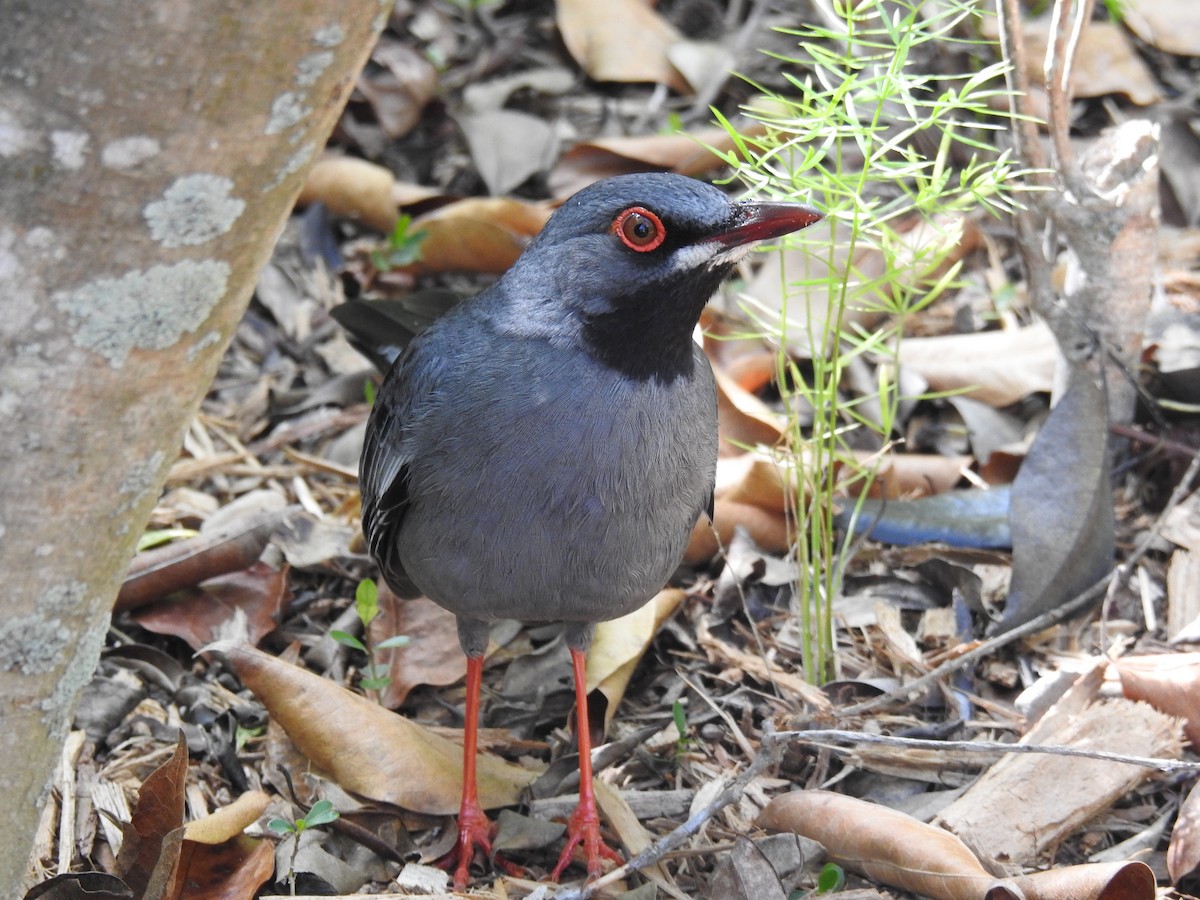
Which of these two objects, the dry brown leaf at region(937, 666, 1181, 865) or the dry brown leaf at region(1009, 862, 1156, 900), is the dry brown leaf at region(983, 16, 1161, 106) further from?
the dry brown leaf at region(1009, 862, 1156, 900)

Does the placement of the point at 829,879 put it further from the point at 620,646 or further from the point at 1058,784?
the point at 620,646

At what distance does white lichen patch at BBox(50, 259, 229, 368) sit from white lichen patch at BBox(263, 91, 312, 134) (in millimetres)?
298

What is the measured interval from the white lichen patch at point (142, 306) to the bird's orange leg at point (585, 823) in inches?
88.6

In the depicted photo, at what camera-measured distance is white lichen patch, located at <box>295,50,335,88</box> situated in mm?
2496

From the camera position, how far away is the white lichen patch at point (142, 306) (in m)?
2.51

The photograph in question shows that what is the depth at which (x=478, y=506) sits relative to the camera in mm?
3943

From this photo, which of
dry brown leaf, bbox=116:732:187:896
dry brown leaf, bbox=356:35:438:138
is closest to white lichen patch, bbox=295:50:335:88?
dry brown leaf, bbox=116:732:187:896

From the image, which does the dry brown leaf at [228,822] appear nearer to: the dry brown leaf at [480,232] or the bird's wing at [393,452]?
the bird's wing at [393,452]

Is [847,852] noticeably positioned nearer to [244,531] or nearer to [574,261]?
[574,261]

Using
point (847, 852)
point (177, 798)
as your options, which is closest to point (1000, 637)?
point (847, 852)

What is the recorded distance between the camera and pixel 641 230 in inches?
151

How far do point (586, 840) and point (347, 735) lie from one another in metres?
0.86

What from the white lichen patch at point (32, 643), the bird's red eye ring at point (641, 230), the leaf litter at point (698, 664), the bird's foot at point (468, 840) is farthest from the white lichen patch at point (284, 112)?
the bird's foot at point (468, 840)

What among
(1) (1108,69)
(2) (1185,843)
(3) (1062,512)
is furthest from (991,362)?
(2) (1185,843)
